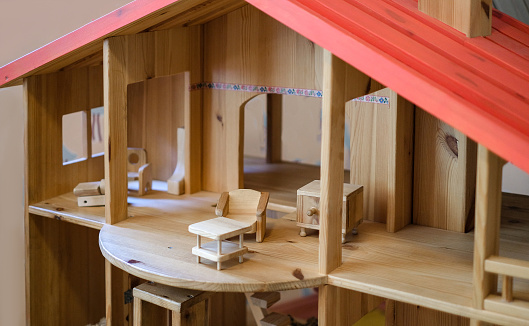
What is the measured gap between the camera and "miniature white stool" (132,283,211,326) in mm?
3031

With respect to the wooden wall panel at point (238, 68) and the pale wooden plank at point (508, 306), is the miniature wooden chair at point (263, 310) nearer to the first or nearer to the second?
the wooden wall panel at point (238, 68)

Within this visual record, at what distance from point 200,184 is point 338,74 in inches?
61.4

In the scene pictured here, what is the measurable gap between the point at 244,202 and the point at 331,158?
68cm

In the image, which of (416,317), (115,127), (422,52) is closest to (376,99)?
(422,52)

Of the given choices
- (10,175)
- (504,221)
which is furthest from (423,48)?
(10,175)

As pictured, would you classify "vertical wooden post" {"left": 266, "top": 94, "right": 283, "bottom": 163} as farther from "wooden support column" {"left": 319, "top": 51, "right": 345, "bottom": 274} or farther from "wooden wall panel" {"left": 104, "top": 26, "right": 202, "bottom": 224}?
"wooden support column" {"left": 319, "top": 51, "right": 345, "bottom": 274}

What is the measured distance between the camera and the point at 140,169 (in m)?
4.06

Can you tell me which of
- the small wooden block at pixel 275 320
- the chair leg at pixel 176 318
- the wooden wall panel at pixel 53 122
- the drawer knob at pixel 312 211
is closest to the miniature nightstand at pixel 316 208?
the drawer knob at pixel 312 211

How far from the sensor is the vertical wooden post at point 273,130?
195 inches

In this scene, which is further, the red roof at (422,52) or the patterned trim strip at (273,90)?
the patterned trim strip at (273,90)

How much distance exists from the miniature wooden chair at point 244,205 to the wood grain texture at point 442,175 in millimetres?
791

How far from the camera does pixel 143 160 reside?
4.24 meters

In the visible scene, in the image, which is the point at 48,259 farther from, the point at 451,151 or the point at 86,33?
the point at 451,151

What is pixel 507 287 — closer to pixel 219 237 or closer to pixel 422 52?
pixel 422 52
